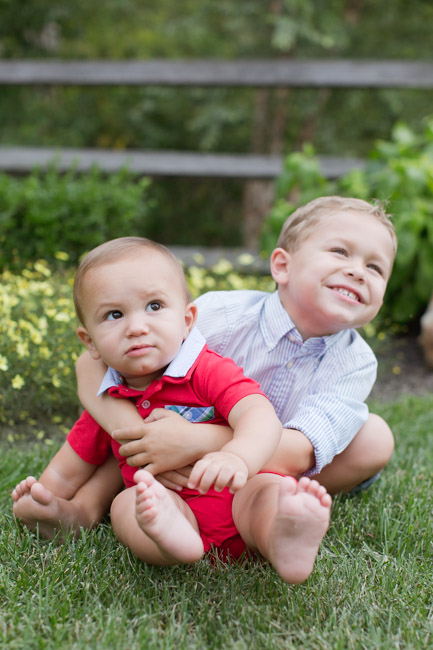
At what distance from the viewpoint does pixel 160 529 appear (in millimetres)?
1373

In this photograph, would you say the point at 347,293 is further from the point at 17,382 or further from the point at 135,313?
the point at 17,382

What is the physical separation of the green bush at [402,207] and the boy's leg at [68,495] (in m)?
2.51

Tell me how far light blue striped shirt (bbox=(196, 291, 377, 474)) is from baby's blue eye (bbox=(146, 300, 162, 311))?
1.21 feet

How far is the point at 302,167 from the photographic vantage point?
14.4ft

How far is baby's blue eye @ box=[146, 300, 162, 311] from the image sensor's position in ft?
5.37

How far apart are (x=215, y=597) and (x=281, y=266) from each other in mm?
941

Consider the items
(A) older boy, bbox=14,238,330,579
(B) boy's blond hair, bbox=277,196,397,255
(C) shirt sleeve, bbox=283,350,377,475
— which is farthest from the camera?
(B) boy's blond hair, bbox=277,196,397,255

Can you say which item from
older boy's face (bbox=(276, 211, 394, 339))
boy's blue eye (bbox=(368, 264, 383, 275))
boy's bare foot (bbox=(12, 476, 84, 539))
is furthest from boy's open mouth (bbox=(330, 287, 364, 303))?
boy's bare foot (bbox=(12, 476, 84, 539))

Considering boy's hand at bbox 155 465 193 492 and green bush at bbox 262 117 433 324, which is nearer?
boy's hand at bbox 155 465 193 492

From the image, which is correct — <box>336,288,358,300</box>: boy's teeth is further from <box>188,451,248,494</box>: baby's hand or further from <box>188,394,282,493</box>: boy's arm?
<box>188,451,248,494</box>: baby's hand

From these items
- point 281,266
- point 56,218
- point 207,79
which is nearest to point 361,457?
point 281,266

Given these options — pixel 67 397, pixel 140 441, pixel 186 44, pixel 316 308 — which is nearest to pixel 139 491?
pixel 140 441

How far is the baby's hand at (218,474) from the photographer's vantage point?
1.33 m

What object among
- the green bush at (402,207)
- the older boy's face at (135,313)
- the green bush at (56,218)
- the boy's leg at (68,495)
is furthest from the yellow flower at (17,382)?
the green bush at (402,207)
